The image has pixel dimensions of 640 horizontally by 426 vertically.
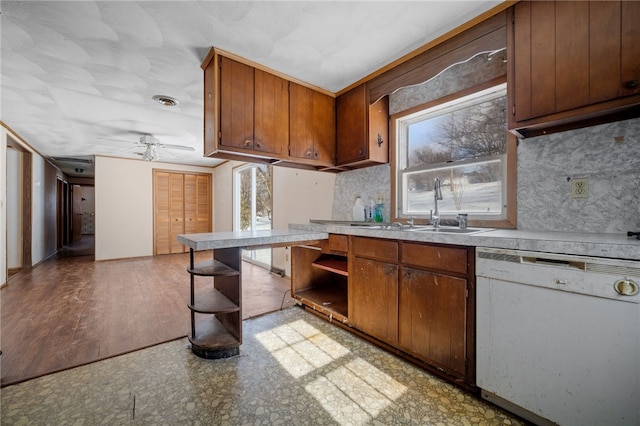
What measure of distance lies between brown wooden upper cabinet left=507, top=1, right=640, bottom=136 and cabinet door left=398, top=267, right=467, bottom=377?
110 cm

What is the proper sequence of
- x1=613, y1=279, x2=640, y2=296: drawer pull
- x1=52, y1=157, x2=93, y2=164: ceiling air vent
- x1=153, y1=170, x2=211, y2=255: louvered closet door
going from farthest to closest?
1. x1=153, y1=170, x2=211, y2=255: louvered closet door
2. x1=52, y1=157, x2=93, y2=164: ceiling air vent
3. x1=613, y1=279, x2=640, y2=296: drawer pull

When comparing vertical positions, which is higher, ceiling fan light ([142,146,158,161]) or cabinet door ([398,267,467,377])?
ceiling fan light ([142,146,158,161])

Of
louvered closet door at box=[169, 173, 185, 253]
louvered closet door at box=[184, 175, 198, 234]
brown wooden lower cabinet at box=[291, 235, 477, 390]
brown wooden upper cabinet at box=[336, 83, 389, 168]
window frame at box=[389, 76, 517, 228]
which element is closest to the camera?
brown wooden lower cabinet at box=[291, 235, 477, 390]

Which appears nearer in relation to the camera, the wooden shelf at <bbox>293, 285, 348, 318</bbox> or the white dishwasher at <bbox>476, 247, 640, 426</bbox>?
the white dishwasher at <bbox>476, 247, 640, 426</bbox>

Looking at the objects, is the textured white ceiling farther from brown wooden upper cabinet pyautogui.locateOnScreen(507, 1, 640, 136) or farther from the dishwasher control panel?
the dishwasher control panel

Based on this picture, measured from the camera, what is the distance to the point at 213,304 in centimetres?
206

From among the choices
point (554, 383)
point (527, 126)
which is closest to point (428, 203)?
point (527, 126)

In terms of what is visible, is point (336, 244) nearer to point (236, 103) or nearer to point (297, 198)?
point (236, 103)

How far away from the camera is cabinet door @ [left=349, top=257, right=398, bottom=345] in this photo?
6.25ft

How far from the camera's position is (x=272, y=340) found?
87.8 inches

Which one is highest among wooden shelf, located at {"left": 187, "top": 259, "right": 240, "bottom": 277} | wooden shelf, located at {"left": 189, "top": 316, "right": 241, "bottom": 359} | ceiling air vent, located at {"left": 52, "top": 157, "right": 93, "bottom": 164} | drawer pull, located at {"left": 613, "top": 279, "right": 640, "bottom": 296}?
ceiling air vent, located at {"left": 52, "top": 157, "right": 93, "bottom": 164}

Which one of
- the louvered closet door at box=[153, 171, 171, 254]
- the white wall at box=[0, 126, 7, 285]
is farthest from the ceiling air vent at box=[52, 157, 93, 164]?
the white wall at box=[0, 126, 7, 285]

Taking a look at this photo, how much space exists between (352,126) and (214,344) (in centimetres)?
234

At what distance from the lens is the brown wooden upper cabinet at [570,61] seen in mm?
1258
